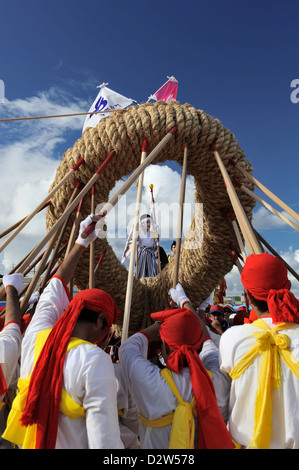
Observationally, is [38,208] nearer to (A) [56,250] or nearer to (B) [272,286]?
(A) [56,250]

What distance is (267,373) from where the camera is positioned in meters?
1.35

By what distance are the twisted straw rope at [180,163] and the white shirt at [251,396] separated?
5.59 ft

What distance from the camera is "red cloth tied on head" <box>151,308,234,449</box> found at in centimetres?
131

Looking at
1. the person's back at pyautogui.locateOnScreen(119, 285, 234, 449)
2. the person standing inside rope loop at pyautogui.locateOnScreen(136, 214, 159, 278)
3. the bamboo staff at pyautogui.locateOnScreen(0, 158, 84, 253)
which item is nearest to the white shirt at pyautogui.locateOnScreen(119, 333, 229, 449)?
the person's back at pyautogui.locateOnScreen(119, 285, 234, 449)

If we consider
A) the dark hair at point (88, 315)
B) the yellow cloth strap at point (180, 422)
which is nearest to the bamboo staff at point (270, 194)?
the yellow cloth strap at point (180, 422)

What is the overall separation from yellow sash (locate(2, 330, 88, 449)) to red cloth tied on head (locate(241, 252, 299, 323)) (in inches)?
31.7

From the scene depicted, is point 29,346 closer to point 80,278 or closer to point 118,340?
point 80,278

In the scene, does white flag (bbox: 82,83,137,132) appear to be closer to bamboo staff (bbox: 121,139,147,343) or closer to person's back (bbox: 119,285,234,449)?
bamboo staff (bbox: 121,139,147,343)

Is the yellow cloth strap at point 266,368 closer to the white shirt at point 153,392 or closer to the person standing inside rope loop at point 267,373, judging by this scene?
the person standing inside rope loop at point 267,373

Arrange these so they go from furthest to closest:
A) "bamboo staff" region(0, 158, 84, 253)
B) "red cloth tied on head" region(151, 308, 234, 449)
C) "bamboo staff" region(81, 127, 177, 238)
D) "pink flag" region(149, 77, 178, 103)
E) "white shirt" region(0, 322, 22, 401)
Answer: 1. "pink flag" region(149, 77, 178, 103)
2. "bamboo staff" region(0, 158, 84, 253)
3. "bamboo staff" region(81, 127, 177, 238)
4. "white shirt" region(0, 322, 22, 401)
5. "red cloth tied on head" region(151, 308, 234, 449)

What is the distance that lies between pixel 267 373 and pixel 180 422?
0.41 metres

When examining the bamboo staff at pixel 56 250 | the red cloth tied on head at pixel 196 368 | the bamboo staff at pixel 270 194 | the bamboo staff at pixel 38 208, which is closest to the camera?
the red cloth tied on head at pixel 196 368

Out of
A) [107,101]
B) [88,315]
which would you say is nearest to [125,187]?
[88,315]

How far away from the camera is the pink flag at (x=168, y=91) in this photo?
483cm
